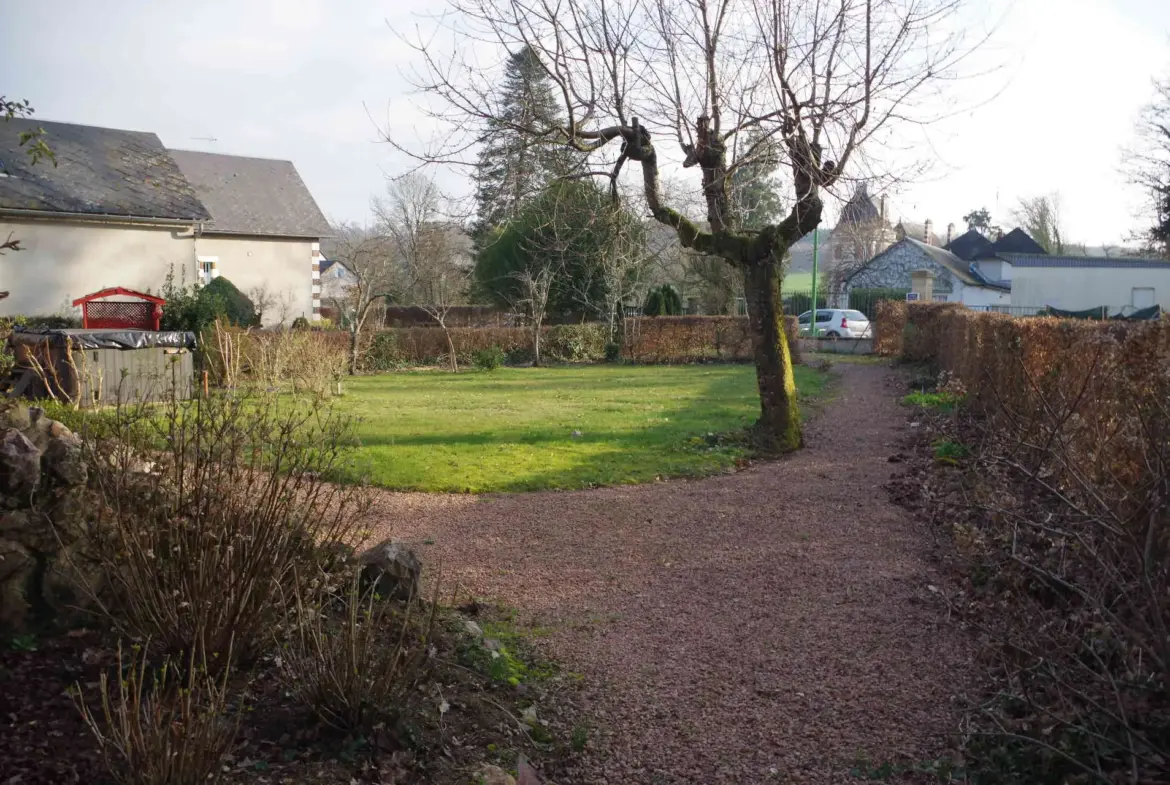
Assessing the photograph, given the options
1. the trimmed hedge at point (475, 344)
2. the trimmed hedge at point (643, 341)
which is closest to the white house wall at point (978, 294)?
the trimmed hedge at point (643, 341)

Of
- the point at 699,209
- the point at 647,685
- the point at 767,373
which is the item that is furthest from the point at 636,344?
the point at 647,685

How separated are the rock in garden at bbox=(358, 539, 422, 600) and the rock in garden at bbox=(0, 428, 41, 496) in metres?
1.67

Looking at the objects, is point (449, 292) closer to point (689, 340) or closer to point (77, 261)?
point (689, 340)

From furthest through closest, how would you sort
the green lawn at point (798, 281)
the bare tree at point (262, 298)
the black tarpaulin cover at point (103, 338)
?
1. the green lawn at point (798, 281)
2. the bare tree at point (262, 298)
3. the black tarpaulin cover at point (103, 338)

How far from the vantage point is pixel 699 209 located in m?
14.4

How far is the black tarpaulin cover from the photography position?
48.5 feet

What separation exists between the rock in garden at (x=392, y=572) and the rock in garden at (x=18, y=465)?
167cm

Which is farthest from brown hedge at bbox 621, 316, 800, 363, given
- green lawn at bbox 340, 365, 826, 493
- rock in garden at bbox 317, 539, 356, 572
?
rock in garden at bbox 317, 539, 356, 572

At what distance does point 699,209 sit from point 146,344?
32.9ft

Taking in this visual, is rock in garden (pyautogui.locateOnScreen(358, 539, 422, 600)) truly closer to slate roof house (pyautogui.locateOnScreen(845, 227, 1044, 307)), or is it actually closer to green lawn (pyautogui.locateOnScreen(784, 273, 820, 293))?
slate roof house (pyautogui.locateOnScreen(845, 227, 1044, 307))

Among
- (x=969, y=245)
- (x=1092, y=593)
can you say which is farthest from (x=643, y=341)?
(x=969, y=245)

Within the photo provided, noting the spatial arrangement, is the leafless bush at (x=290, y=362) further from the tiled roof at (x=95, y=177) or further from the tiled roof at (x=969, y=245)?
the tiled roof at (x=969, y=245)

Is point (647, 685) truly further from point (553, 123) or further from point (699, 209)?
point (699, 209)

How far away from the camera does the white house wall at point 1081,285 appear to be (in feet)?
128
